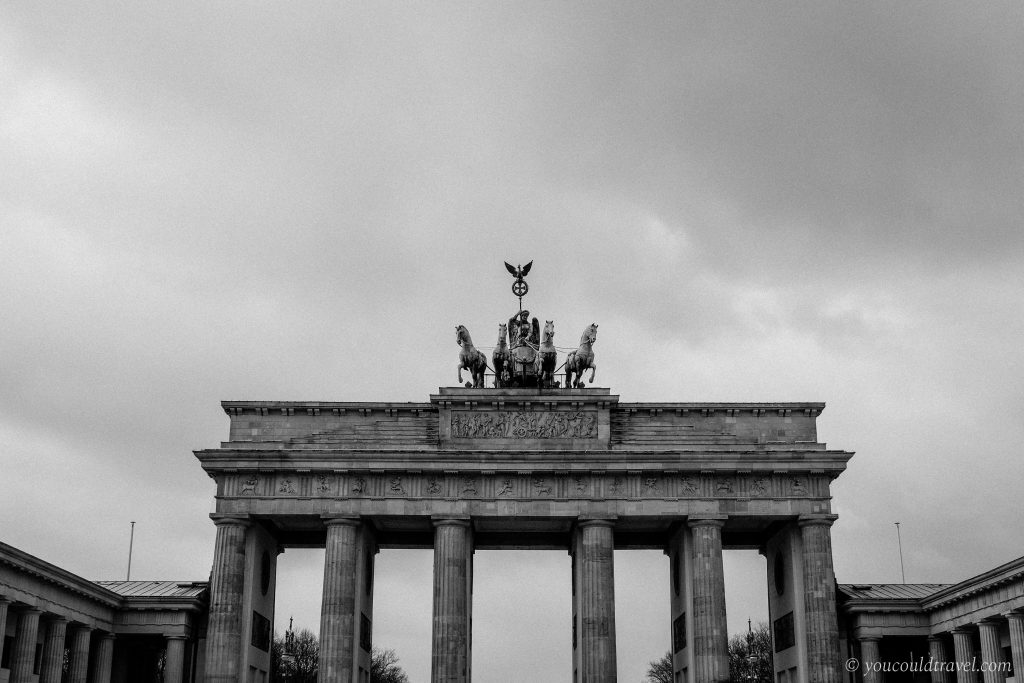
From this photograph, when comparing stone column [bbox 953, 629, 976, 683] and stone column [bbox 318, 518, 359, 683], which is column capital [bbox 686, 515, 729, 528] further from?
stone column [bbox 318, 518, 359, 683]

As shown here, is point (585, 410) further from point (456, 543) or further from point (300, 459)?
point (300, 459)

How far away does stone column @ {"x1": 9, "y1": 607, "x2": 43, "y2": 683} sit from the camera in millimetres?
38312

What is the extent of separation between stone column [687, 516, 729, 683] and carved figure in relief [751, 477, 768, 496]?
1.81 metres

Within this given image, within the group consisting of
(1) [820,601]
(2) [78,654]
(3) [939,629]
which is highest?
(1) [820,601]

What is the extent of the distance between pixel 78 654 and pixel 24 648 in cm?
478

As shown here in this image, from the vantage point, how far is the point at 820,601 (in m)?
43.8

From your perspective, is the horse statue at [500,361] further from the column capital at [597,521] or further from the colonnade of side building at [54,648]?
the colonnade of side building at [54,648]

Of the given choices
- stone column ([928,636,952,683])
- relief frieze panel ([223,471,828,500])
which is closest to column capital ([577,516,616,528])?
relief frieze panel ([223,471,828,500])

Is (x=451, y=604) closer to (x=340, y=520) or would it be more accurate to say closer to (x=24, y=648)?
(x=340, y=520)

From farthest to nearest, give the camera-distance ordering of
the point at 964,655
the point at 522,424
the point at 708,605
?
the point at 522,424 → the point at 708,605 → the point at 964,655

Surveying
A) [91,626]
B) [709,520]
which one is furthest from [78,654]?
[709,520]

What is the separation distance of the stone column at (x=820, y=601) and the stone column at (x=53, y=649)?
95.6 ft

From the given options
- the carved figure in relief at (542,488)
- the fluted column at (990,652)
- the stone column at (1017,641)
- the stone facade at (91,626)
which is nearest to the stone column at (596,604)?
the carved figure in relief at (542,488)

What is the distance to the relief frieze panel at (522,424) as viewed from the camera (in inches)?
1825
